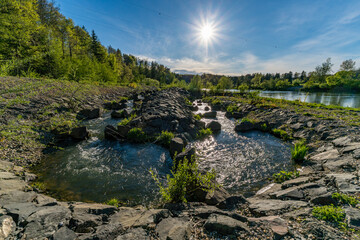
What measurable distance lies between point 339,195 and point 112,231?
14.6 ft

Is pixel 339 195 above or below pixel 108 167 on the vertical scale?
above

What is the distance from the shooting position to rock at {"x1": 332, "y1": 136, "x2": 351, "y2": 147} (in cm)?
605

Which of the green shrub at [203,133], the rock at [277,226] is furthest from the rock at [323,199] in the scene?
the green shrub at [203,133]

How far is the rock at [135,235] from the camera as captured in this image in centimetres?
213

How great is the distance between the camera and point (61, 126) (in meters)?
8.04

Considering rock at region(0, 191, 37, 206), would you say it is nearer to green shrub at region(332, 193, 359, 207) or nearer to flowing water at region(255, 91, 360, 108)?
green shrub at region(332, 193, 359, 207)

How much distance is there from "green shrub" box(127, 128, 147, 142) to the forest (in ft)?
13.6

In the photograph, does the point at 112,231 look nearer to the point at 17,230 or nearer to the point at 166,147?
the point at 17,230

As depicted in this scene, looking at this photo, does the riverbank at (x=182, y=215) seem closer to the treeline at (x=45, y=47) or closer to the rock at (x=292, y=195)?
the rock at (x=292, y=195)

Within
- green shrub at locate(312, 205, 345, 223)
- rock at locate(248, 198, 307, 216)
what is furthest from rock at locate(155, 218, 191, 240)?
green shrub at locate(312, 205, 345, 223)

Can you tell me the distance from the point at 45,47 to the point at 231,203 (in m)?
18.4

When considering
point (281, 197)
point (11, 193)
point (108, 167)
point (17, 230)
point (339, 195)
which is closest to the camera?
point (17, 230)

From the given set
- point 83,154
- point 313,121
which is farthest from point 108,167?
point 313,121

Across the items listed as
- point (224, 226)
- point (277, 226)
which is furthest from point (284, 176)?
point (224, 226)
